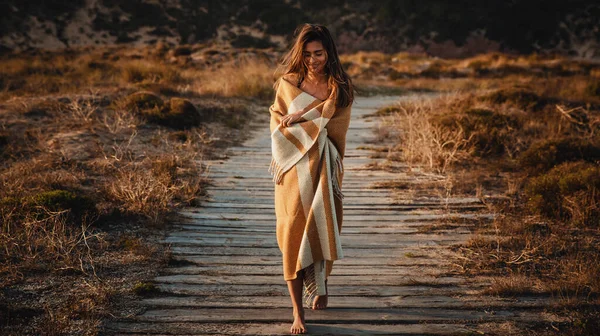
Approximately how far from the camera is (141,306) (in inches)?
161

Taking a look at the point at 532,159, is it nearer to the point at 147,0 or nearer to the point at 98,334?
the point at 98,334

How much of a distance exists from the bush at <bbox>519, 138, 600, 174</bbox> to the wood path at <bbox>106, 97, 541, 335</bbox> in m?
2.00

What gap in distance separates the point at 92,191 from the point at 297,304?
166 inches

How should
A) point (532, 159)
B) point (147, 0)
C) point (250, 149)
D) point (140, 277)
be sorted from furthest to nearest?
point (147, 0) → point (250, 149) → point (532, 159) → point (140, 277)

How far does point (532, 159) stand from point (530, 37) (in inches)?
1496

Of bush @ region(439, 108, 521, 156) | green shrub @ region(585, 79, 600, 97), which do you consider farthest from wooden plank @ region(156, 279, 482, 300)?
green shrub @ region(585, 79, 600, 97)

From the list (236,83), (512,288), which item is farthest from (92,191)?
(236,83)

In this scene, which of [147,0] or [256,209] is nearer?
[256,209]

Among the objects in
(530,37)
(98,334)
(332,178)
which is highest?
(332,178)

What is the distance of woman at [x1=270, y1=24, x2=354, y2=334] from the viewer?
346 centimetres

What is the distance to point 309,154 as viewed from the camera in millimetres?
3523

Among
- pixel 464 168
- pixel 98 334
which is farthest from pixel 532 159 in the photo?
pixel 98 334

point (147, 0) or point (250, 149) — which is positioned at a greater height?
point (147, 0)

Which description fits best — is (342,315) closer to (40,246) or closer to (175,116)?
(40,246)
